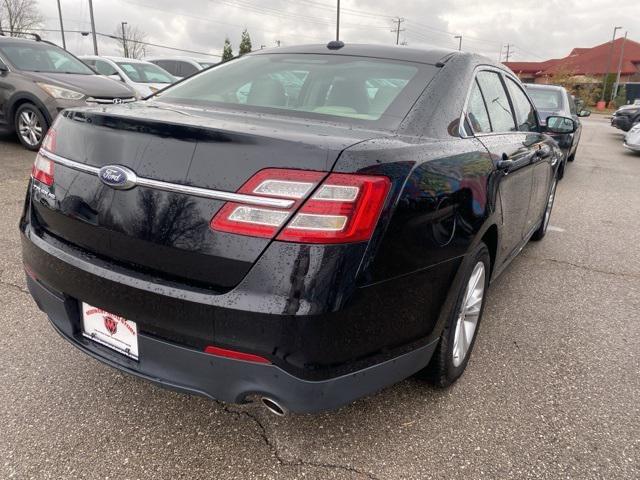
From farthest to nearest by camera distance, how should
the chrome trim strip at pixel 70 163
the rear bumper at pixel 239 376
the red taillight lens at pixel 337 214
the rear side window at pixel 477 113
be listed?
the rear side window at pixel 477 113 → the chrome trim strip at pixel 70 163 → the rear bumper at pixel 239 376 → the red taillight lens at pixel 337 214

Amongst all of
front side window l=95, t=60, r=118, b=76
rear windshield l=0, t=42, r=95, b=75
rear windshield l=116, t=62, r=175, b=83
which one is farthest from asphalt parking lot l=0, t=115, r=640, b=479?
front side window l=95, t=60, r=118, b=76

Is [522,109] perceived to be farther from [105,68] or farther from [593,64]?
[593,64]

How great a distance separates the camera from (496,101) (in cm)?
299

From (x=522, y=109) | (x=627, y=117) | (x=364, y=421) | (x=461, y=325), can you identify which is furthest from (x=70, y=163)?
(x=627, y=117)

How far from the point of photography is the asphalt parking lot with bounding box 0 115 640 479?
1.92m

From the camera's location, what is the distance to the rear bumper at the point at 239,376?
1.62m

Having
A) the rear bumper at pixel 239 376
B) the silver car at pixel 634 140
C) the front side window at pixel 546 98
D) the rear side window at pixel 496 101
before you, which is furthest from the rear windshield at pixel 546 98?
the rear bumper at pixel 239 376

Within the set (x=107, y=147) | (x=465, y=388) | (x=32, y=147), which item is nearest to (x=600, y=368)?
(x=465, y=388)

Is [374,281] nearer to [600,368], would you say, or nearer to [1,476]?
[1,476]

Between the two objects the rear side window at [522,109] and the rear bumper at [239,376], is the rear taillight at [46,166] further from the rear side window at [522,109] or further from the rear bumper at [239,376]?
the rear side window at [522,109]

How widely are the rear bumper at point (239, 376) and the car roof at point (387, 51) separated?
1.39m

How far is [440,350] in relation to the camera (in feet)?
7.14

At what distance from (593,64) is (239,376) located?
266 ft

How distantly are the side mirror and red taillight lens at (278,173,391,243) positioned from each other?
2956 mm
